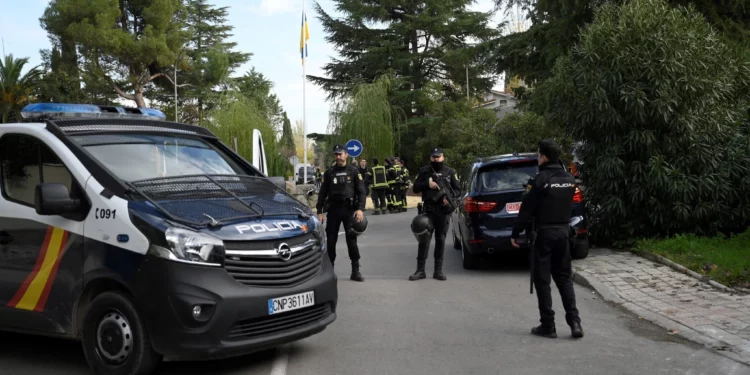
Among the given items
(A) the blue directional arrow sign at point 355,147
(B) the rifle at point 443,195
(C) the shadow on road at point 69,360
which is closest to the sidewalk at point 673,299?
(B) the rifle at point 443,195

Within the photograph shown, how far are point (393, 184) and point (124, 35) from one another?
24.1 m

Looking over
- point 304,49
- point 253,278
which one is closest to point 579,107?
point 253,278

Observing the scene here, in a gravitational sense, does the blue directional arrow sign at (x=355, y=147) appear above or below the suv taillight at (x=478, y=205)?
above

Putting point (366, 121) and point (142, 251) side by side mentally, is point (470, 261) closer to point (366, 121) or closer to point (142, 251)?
point (142, 251)

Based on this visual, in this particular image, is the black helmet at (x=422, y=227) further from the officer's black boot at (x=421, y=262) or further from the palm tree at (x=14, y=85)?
the palm tree at (x=14, y=85)

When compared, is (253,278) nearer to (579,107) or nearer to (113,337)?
(113,337)

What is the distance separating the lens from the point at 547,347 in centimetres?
656

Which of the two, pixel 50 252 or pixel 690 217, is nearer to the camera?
pixel 50 252

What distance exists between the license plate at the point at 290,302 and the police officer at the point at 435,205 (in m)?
4.74

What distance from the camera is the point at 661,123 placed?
39.3 feet

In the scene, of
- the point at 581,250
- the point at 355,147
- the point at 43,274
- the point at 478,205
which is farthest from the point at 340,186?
the point at 355,147

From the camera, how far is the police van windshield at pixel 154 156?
5.91m

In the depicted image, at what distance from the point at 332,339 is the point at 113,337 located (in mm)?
2221

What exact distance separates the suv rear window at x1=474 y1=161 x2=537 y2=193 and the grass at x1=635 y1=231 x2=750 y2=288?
2.26 metres
